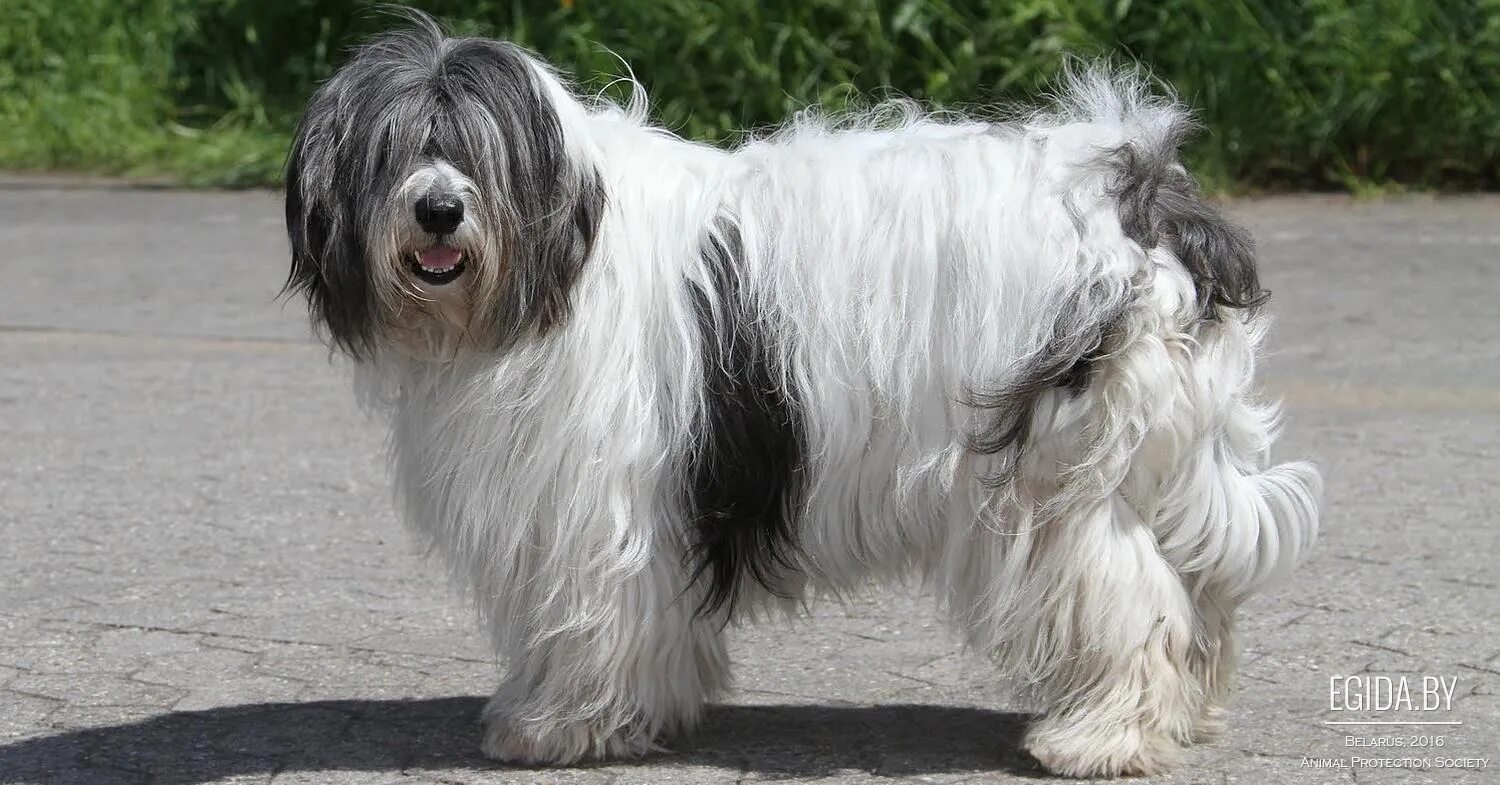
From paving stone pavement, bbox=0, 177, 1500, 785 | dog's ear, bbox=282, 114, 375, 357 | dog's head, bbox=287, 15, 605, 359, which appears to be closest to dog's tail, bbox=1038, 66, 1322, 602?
paving stone pavement, bbox=0, 177, 1500, 785

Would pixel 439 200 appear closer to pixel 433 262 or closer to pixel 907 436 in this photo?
pixel 433 262

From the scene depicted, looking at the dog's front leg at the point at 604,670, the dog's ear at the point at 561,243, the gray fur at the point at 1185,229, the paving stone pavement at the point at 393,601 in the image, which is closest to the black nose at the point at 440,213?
the dog's ear at the point at 561,243

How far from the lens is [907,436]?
147 inches

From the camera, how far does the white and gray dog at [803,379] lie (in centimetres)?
363

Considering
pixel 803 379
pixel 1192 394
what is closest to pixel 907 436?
pixel 803 379

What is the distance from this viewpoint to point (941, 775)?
392 centimetres

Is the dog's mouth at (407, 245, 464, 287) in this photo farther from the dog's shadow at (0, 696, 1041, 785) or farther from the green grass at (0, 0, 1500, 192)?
the green grass at (0, 0, 1500, 192)

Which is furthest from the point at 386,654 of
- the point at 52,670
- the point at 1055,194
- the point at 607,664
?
the point at 1055,194

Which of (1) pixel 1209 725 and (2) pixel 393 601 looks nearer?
(1) pixel 1209 725

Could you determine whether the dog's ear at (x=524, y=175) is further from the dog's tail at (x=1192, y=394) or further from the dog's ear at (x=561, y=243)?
the dog's tail at (x=1192, y=394)

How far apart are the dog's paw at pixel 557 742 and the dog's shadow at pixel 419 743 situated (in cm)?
5

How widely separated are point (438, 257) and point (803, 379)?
75cm

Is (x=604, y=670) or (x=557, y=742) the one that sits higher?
(x=604, y=670)

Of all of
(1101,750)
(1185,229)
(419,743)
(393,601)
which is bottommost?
(393,601)
